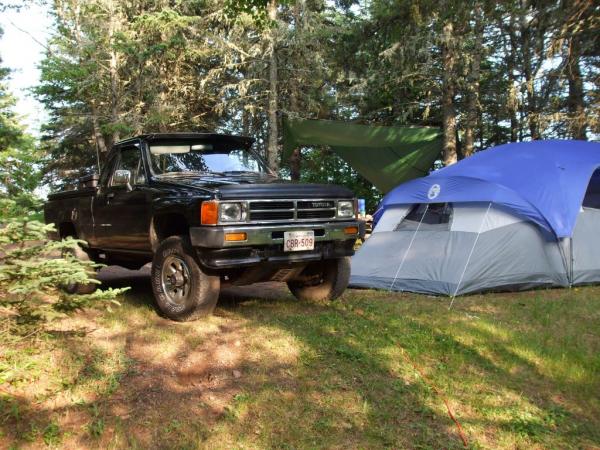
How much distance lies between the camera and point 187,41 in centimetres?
1805

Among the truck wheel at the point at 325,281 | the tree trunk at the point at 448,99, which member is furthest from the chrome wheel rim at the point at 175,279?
the tree trunk at the point at 448,99

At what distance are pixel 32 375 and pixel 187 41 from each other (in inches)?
645

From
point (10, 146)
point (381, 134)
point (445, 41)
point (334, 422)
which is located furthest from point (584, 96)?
point (10, 146)

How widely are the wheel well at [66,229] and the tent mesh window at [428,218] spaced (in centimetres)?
483

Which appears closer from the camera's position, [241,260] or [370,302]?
[241,260]

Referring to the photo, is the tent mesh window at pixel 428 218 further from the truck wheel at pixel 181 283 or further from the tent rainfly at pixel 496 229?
the truck wheel at pixel 181 283

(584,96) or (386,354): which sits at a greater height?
(584,96)

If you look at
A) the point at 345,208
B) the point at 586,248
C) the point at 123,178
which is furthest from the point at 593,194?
the point at 123,178

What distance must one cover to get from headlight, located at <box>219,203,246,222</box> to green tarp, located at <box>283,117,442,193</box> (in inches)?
333

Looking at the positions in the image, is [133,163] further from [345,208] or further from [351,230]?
[351,230]

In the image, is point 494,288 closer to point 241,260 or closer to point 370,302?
point 370,302

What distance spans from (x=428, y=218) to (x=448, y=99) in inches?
290

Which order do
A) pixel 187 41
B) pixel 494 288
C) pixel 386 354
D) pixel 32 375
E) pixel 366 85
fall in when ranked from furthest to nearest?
1. pixel 187 41
2. pixel 366 85
3. pixel 494 288
4. pixel 386 354
5. pixel 32 375

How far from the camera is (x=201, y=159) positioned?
5973 millimetres
